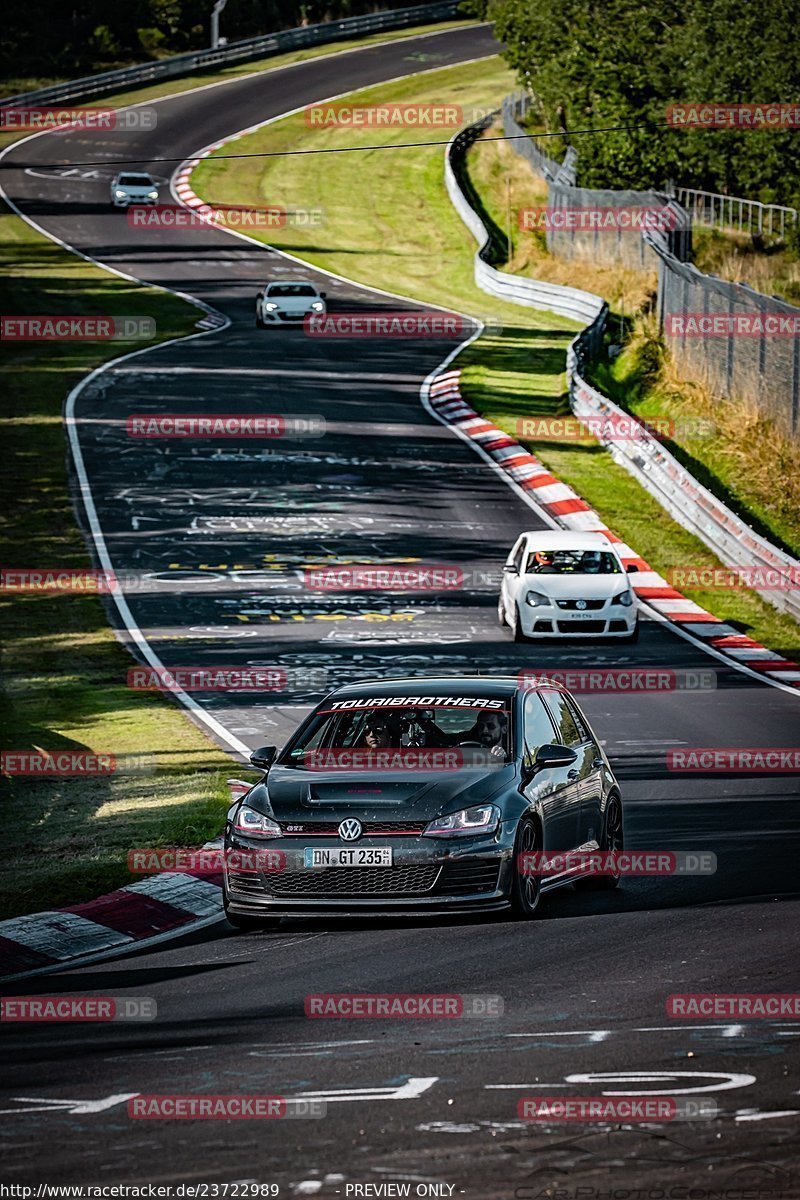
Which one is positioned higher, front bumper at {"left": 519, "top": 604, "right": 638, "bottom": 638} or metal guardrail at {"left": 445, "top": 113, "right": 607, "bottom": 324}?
metal guardrail at {"left": 445, "top": 113, "right": 607, "bottom": 324}

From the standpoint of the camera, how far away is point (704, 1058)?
788 cm

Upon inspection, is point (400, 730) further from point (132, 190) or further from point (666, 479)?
point (132, 190)

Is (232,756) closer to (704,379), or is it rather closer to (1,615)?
(1,615)

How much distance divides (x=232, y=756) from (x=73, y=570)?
39.3 ft

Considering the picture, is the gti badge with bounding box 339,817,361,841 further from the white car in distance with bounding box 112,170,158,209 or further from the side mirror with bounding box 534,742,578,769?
the white car in distance with bounding box 112,170,158,209

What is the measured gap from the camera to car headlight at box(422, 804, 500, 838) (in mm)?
10922

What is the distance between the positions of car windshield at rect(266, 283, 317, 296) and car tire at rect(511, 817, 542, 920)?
42.2 meters

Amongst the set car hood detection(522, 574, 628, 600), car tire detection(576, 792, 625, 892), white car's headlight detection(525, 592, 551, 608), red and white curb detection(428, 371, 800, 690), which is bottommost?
red and white curb detection(428, 371, 800, 690)

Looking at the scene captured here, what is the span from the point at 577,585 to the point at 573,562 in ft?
2.57

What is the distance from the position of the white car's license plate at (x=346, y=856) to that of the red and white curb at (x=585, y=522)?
1213 centimetres

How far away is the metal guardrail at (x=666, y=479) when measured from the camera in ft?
88.8

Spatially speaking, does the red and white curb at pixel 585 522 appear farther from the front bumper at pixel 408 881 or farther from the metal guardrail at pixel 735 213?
the front bumper at pixel 408 881

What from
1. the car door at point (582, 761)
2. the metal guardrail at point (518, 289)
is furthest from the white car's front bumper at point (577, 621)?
the metal guardrail at point (518, 289)

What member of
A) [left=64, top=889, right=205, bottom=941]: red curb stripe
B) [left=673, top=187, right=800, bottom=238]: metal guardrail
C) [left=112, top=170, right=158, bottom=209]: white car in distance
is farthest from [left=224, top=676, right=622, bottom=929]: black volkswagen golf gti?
[left=112, top=170, right=158, bottom=209]: white car in distance
